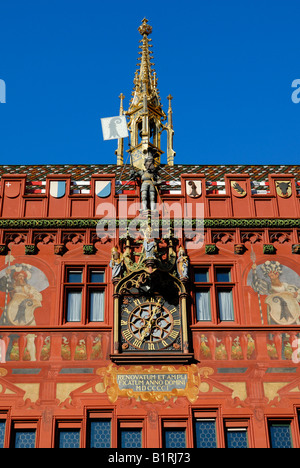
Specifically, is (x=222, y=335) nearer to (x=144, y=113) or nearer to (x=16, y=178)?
(x=16, y=178)

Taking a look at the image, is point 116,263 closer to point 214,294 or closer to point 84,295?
point 84,295

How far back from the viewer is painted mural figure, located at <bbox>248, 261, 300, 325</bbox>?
25000 millimetres

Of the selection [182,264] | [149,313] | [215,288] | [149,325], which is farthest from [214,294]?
[149,325]

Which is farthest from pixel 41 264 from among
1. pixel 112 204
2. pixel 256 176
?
pixel 256 176

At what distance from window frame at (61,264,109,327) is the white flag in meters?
5.95

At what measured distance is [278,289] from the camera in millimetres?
25531

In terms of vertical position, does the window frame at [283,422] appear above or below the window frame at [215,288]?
below

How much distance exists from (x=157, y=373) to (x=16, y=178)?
308 inches

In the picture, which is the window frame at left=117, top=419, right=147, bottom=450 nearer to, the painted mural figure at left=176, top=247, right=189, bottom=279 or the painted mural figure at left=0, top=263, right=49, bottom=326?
the painted mural figure at left=0, top=263, right=49, bottom=326

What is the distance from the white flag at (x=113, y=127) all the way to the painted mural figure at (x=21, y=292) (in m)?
6.44

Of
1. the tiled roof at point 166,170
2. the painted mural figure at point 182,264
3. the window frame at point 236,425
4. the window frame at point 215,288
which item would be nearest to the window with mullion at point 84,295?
the painted mural figure at point 182,264

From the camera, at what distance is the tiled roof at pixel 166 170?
1265 inches

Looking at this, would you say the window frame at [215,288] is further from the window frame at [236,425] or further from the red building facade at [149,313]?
the window frame at [236,425]

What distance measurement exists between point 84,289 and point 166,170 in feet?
29.7
